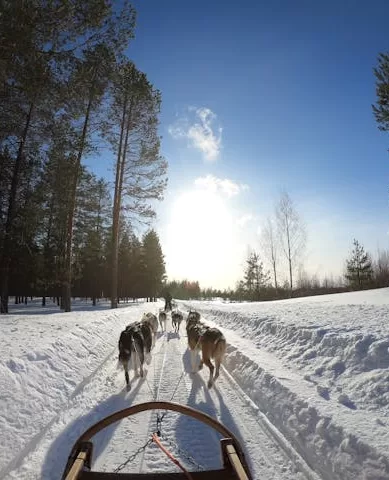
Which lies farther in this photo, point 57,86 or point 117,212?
point 117,212

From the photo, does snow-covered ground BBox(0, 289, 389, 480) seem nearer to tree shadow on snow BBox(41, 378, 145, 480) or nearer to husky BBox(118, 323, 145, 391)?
tree shadow on snow BBox(41, 378, 145, 480)

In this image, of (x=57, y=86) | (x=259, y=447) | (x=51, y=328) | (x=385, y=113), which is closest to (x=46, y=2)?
(x=57, y=86)

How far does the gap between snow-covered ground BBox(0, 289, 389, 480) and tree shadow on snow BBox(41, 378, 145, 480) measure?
0.02 m

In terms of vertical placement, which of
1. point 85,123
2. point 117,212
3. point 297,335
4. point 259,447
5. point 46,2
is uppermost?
point 85,123

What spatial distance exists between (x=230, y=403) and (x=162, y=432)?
1632 millimetres

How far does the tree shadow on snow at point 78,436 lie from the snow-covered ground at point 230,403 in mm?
16

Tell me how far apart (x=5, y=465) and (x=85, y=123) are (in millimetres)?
17833

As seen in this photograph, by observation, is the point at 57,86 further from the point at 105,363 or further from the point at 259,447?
the point at 259,447

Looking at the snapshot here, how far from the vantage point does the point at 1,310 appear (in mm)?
17391

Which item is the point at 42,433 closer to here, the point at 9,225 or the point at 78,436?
the point at 78,436

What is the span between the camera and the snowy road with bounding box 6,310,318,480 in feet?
11.3

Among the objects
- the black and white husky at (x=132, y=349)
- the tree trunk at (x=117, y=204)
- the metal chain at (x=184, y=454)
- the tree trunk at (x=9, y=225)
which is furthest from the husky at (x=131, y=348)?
the tree trunk at (x=117, y=204)

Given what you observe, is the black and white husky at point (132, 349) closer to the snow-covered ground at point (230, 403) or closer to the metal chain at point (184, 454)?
the snow-covered ground at point (230, 403)

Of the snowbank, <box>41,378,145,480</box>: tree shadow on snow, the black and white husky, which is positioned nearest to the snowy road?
<box>41,378,145,480</box>: tree shadow on snow
